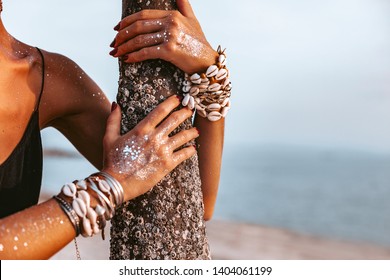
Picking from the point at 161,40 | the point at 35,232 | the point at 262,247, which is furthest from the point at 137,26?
the point at 262,247

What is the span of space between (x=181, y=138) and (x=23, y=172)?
802mm

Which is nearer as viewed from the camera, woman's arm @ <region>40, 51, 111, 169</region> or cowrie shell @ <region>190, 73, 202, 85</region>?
cowrie shell @ <region>190, 73, 202, 85</region>

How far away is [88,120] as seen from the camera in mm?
2998

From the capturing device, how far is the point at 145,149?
2391 millimetres

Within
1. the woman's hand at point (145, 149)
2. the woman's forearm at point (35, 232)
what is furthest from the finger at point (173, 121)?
the woman's forearm at point (35, 232)

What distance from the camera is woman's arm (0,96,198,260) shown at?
7.13ft

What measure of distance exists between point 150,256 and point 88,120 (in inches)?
33.1

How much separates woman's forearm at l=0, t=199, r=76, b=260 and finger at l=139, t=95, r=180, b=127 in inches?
20.2

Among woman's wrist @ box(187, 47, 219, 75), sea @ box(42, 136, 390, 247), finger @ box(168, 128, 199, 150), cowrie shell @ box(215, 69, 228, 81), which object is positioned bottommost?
sea @ box(42, 136, 390, 247)

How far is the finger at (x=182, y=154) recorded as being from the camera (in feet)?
8.18

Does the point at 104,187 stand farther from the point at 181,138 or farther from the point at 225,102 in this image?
the point at 225,102

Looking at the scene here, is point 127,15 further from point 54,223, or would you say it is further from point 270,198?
point 270,198

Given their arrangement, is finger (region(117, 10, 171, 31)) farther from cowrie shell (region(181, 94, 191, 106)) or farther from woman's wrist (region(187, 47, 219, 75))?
cowrie shell (region(181, 94, 191, 106))

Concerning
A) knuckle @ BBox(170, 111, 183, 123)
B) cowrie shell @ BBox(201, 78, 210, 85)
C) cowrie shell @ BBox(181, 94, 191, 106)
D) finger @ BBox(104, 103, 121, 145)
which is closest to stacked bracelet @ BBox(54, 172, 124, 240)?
finger @ BBox(104, 103, 121, 145)
